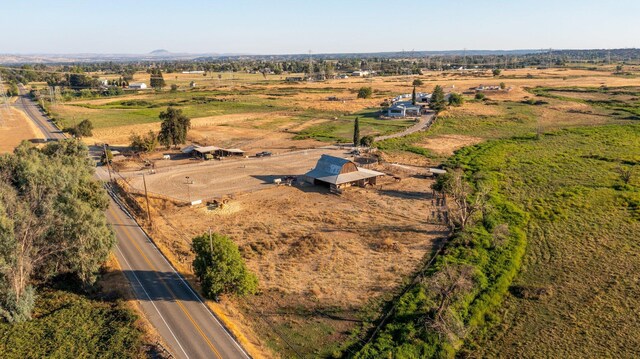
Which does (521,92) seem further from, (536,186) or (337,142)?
(536,186)

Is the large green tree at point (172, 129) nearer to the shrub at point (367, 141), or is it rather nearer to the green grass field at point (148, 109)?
the shrub at point (367, 141)

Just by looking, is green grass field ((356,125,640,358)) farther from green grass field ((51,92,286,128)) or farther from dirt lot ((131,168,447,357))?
green grass field ((51,92,286,128))

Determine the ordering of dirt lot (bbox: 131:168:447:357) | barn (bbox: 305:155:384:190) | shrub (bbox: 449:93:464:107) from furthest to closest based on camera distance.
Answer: shrub (bbox: 449:93:464:107)
barn (bbox: 305:155:384:190)
dirt lot (bbox: 131:168:447:357)

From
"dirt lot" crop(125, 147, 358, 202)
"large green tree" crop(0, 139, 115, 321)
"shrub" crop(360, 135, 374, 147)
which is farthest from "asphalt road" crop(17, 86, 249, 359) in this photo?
"shrub" crop(360, 135, 374, 147)

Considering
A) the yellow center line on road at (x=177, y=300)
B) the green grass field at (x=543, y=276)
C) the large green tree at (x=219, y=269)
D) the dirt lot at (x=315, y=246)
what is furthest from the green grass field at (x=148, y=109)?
the large green tree at (x=219, y=269)

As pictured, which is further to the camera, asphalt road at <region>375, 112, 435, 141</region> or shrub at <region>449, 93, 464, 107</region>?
shrub at <region>449, 93, 464, 107</region>

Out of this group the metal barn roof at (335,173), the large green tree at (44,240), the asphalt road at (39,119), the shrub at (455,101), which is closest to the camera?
the large green tree at (44,240)

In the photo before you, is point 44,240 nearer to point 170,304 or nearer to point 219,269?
point 170,304

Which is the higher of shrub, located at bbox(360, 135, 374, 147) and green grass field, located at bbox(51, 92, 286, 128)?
green grass field, located at bbox(51, 92, 286, 128)
